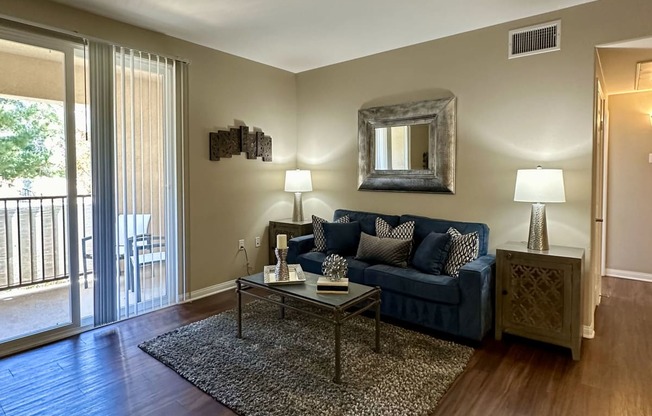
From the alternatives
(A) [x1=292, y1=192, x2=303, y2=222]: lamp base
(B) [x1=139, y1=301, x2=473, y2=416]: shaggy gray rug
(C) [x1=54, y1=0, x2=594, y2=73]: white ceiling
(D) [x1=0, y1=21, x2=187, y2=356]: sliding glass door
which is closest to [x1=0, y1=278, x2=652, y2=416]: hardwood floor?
(B) [x1=139, y1=301, x2=473, y2=416]: shaggy gray rug

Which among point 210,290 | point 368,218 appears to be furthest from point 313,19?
point 210,290

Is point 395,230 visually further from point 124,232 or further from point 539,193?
point 124,232

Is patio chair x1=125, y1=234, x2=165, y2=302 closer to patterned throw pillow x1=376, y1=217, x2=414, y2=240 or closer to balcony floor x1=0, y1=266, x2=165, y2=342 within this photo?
balcony floor x1=0, y1=266, x2=165, y2=342

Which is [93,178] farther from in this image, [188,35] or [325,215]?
[325,215]

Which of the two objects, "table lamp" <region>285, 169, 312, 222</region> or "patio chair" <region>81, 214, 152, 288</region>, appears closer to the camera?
"patio chair" <region>81, 214, 152, 288</region>

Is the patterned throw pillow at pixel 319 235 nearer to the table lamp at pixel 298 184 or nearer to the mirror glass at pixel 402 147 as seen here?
the table lamp at pixel 298 184

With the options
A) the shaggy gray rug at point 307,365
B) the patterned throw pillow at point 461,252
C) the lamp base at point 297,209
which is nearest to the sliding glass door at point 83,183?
the shaggy gray rug at point 307,365

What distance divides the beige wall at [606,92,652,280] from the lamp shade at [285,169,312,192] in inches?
147

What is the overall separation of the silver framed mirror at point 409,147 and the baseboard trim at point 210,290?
72.5 inches

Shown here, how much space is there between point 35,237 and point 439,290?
3310mm

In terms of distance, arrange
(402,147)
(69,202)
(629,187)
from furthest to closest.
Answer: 1. (629,187)
2. (402,147)
3. (69,202)

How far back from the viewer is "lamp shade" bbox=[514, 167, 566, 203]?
2744 millimetres

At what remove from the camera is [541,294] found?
2729 mm

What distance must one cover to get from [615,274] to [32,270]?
6.27 meters
